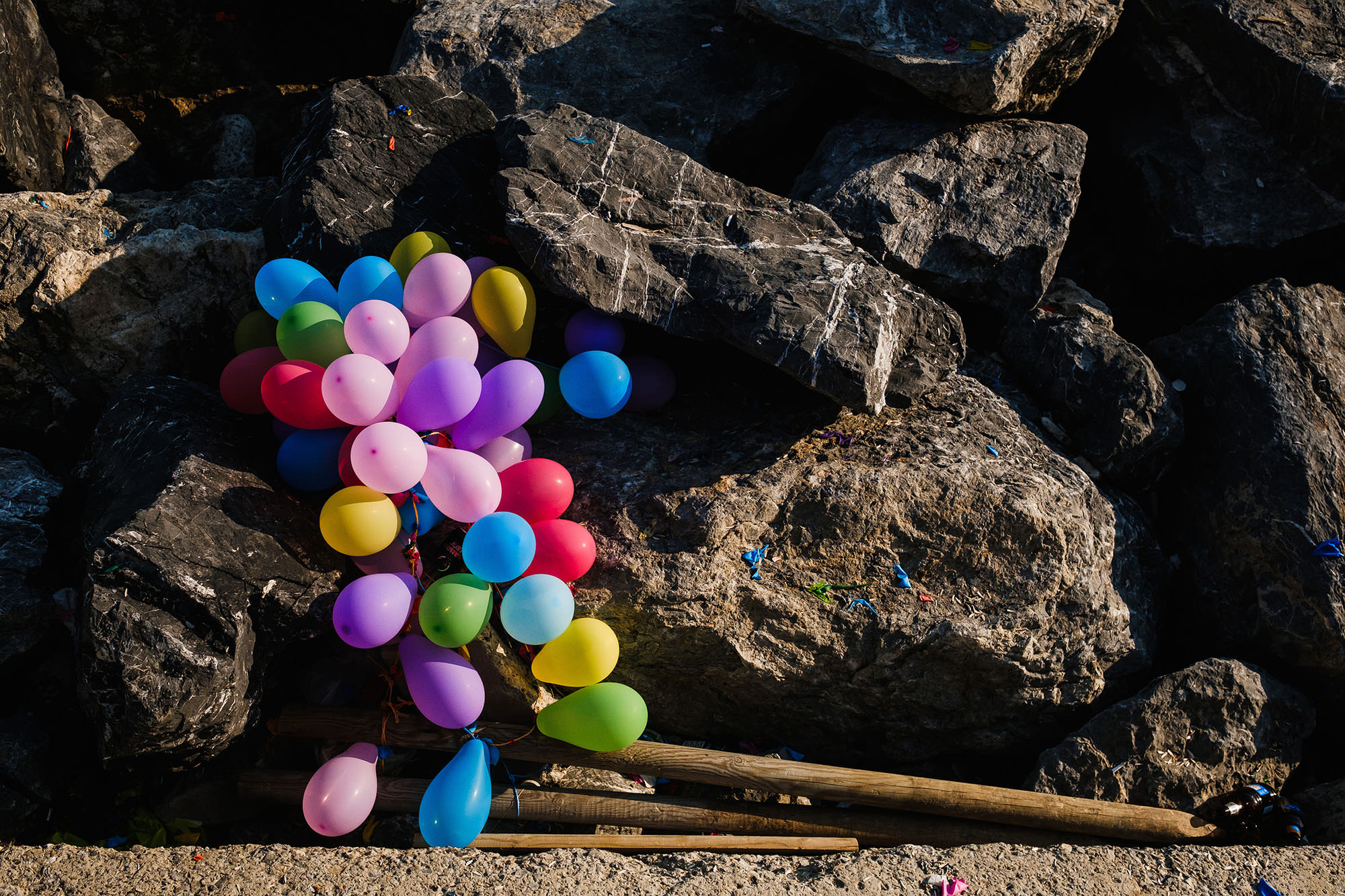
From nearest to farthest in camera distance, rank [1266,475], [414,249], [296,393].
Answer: [296,393], [414,249], [1266,475]

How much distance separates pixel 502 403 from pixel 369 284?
2.10ft

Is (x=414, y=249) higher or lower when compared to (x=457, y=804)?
higher

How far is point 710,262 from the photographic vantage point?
3123 mm

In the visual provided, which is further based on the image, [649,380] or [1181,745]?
[649,380]

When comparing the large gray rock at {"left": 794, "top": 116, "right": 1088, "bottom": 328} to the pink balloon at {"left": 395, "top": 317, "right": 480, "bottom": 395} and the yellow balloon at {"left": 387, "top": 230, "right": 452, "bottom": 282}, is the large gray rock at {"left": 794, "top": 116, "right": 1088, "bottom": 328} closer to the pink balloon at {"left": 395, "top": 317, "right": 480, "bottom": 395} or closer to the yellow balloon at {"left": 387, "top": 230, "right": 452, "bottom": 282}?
the yellow balloon at {"left": 387, "top": 230, "right": 452, "bottom": 282}

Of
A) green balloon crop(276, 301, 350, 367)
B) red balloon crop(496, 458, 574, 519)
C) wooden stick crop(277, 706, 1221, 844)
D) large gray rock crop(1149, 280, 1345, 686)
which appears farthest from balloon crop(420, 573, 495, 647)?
large gray rock crop(1149, 280, 1345, 686)

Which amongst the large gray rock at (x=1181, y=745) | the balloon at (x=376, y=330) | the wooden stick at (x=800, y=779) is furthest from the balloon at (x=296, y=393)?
the large gray rock at (x=1181, y=745)

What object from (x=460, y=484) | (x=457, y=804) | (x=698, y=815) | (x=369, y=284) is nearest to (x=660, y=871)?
(x=698, y=815)

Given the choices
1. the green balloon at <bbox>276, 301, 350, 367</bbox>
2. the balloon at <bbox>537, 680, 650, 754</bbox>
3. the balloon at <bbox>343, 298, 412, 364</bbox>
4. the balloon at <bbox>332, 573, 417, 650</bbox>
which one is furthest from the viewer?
the green balloon at <bbox>276, 301, 350, 367</bbox>

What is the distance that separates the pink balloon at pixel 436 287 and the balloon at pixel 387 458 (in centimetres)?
54

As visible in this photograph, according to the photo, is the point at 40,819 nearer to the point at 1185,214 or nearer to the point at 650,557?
the point at 650,557

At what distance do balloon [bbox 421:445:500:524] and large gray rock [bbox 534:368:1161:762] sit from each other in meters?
0.43

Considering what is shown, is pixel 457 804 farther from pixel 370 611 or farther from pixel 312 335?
pixel 312 335

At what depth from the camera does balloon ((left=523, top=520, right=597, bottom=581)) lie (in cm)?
271
